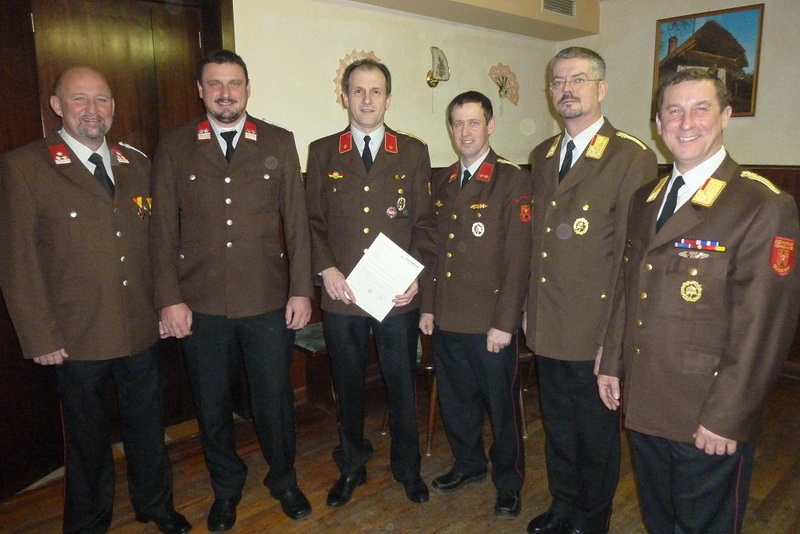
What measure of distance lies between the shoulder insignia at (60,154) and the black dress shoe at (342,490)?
5.44 ft

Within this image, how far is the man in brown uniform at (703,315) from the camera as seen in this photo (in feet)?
4.35

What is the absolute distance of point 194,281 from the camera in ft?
6.92

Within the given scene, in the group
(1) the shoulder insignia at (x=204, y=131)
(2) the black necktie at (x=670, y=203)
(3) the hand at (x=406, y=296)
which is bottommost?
(3) the hand at (x=406, y=296)

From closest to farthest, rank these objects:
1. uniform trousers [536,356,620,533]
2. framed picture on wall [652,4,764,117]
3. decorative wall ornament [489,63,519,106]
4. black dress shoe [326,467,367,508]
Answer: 1. uniform trousers [536,356,620,533]
2. black dress shoe [326,467,367,508]
3. framed picture on wall [652,4,764,117]
4. decorative wall ornament [489,63,519,106]

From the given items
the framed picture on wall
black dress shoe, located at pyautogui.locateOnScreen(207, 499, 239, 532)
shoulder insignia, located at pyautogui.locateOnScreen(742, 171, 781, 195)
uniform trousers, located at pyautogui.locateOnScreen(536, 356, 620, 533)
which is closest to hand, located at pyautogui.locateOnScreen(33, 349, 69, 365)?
black dress shoe, located at pyautogui.locateOnScreen(207, 499, 239, 532)

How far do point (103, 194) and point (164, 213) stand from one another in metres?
0.21

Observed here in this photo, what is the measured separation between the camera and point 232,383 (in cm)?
224

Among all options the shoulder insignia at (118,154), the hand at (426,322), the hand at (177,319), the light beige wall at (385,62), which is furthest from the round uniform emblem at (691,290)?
the light beige wall at (385,62)

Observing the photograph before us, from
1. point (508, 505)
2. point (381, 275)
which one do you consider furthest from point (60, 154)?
point (508, 505)

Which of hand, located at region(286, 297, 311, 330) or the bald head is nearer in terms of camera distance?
the bald head

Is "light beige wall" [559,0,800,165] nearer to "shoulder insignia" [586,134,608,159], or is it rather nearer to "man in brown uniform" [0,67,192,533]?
"shoulder insignia" [586,134,608,159]

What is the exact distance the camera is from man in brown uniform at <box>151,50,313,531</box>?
207cm

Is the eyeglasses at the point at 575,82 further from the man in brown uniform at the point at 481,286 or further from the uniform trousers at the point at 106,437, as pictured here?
the uniform trousers at the point at 106,437

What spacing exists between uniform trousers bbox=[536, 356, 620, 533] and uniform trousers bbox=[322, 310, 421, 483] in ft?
1.82
